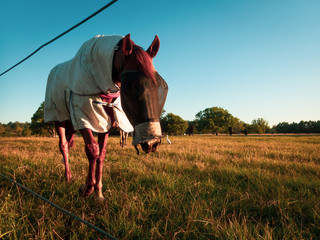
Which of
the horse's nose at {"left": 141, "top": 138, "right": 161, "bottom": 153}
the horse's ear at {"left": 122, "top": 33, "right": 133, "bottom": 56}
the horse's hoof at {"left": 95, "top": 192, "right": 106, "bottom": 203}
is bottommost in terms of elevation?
the horse's hoof at {"left": 95, "top": 192, "right": 106, "bottom": 203}

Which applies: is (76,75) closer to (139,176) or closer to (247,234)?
(139,176)

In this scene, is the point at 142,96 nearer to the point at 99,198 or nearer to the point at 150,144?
the point at 150,144

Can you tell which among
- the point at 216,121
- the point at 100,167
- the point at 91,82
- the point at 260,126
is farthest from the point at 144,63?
the point at 260,126

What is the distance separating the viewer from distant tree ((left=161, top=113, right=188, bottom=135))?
237 ft

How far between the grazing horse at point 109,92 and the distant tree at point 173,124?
6793cm

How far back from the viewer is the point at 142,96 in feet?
5.87

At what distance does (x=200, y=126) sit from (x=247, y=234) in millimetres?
76990

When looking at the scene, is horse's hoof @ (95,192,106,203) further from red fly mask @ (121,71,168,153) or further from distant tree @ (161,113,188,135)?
distant tree @ (161,113,188,135)

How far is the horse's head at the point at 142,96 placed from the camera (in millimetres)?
1780

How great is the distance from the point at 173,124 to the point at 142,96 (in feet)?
234

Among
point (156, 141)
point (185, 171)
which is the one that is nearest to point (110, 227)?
point (156, 141)

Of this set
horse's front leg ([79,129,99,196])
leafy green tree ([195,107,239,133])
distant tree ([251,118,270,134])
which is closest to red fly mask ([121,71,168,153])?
horse's front leg ([79,129,99,196])

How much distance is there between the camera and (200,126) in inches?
3004

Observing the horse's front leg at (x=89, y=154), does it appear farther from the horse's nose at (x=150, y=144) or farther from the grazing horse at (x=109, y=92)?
the horse's nose at (x=150, y=144)
